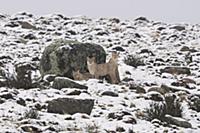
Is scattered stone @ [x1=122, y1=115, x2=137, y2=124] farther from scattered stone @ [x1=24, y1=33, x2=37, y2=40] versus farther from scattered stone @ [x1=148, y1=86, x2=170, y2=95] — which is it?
scattered stone @ [x1=24, y1=33, x2=37, y2=40]

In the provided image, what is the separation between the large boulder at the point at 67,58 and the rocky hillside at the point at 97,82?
0.08ft

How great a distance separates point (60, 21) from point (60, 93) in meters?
18.2

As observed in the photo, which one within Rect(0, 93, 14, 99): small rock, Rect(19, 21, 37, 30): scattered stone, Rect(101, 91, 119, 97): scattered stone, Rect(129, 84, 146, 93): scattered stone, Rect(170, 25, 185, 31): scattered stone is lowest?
Rect(129, 84, 146, 93): scattered stone

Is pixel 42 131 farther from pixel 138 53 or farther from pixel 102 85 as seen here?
pixel 138 53

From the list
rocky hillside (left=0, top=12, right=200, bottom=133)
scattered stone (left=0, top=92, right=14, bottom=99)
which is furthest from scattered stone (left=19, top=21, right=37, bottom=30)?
scattered stone (left=0, top=92, right=14, bottom=99)

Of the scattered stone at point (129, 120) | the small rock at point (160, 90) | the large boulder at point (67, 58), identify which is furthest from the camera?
the large boulder at point (67, 58)

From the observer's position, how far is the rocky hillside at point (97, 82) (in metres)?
8.67

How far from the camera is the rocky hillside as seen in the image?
28.5 ft

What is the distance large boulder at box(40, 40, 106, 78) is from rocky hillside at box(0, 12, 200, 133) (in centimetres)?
2

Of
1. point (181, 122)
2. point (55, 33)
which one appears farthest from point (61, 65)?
point (55, 33)

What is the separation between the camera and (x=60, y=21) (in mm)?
28266

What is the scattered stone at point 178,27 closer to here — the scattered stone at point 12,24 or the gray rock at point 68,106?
the scattered stone at point 12,24

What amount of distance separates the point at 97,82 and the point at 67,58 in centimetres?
196

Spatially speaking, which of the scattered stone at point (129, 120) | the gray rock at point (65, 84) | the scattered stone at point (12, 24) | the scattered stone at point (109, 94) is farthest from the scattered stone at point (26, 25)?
the scattered stone at point (129, 120)
